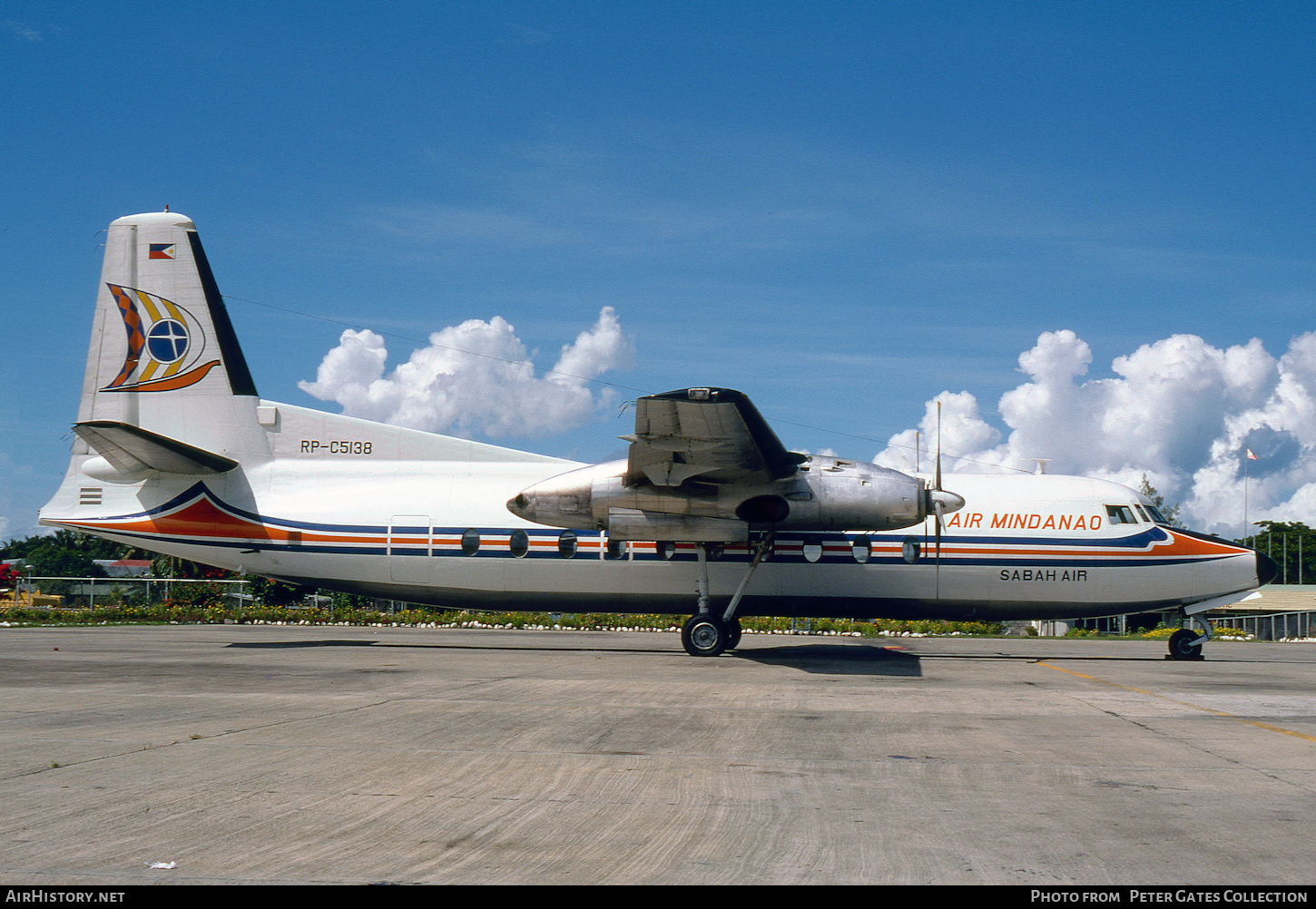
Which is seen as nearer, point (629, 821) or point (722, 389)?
point (629, 821)

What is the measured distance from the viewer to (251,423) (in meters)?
20.7

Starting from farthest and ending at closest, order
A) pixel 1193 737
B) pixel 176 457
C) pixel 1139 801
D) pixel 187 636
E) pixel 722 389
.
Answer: pixel 187 636 → pixel 176 457 → pixel 722 389 → pixel 1193 737 → pixel 1139 801

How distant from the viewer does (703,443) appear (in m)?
16.1

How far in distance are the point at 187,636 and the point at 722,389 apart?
1533 cm

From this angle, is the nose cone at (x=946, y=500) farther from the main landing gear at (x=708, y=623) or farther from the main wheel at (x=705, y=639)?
the main wheel at (x=705, y=639)

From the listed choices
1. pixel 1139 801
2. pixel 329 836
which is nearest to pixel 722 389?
pixel 1139 801

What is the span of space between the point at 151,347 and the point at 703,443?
13087mm

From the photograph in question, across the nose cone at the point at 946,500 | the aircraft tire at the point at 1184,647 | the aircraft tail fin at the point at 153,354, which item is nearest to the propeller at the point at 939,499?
the nose cone at the point at 946,500

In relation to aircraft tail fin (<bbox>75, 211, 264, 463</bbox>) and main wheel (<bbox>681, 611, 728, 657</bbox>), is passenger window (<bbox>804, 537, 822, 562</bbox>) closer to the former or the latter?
main wheel (<bbox>681, 611, 728, 657</bbox>)

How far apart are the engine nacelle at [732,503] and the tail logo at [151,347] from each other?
28.0 feet

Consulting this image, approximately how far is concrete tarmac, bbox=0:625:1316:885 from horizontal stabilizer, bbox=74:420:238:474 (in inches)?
187

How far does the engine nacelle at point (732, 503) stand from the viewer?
1762 cm

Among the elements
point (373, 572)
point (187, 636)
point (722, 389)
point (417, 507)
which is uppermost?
point (722, 389)
